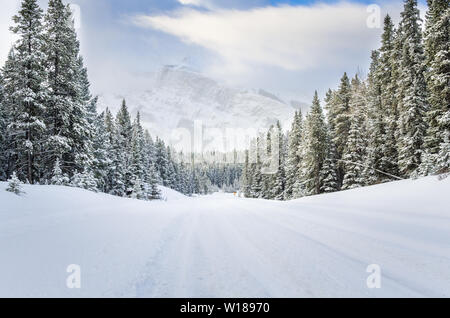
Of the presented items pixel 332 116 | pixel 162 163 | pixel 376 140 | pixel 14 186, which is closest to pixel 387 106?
pixel 376 140

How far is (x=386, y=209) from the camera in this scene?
9.49 metres

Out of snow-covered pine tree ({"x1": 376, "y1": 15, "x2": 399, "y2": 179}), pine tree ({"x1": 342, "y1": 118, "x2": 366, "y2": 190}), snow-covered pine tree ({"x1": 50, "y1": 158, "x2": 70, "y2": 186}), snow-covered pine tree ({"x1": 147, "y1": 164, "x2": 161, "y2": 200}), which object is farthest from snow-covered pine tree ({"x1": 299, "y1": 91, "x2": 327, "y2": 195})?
snow-covered pine tree ({"x1": 50, "y1": 158, "x2": 70, "y2": 186})

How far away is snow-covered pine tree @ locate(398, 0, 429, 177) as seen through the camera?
1831cm

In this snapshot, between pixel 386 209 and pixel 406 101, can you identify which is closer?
pixel 386 209

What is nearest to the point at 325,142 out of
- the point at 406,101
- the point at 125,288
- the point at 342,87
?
the point at 342,87

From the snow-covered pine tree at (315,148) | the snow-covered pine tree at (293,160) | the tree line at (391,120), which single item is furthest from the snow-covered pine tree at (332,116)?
the snow-covered pine tree at (293,160)

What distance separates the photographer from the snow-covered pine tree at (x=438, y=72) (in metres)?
14.5

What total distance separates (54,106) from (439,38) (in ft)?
91.3

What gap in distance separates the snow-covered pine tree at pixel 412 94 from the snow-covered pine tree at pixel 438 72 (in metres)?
2.61

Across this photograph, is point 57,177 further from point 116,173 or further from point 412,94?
point 412,94

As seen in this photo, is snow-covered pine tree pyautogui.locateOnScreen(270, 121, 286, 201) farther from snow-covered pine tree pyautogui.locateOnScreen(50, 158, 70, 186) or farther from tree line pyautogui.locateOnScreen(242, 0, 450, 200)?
snow-covered pine tree pyautogui.locateOnScreen(50, 158, 70, 186)

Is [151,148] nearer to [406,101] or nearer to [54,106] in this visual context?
[54,106]

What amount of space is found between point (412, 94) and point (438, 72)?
3905 mm

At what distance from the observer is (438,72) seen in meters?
15.0
